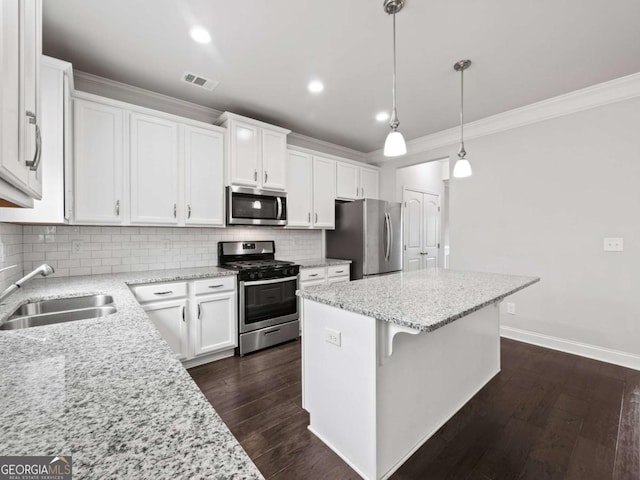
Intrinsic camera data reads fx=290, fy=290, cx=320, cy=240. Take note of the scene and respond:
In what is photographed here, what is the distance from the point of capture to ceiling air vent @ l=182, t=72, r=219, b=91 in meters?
2.63

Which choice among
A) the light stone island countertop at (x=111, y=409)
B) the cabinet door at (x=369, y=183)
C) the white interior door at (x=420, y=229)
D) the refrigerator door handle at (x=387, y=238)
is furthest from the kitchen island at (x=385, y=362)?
the white interior door at (x=420, y=229)

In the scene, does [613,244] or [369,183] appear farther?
[369,183]

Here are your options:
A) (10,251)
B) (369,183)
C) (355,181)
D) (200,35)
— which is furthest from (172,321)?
(369,183)

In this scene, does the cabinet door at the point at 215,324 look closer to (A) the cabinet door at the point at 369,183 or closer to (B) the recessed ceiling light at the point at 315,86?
(B) the recessed ceiling light at the point at 315,86

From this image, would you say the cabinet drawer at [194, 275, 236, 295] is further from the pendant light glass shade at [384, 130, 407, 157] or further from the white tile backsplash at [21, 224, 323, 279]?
the pendant light glass shade at [384, 130, 407, 157]

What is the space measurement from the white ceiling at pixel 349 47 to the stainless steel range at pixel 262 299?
5.79 feet

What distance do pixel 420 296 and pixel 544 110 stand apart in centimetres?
298

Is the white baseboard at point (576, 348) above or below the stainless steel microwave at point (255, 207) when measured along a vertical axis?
below

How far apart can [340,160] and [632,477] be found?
12.8ft

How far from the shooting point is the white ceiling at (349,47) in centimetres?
188

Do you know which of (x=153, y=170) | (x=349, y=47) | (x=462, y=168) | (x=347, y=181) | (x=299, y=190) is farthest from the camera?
(x=347, y=181)

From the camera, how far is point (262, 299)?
3.10 meters

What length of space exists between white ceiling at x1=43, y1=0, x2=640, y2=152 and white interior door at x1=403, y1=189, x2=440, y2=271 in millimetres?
1990

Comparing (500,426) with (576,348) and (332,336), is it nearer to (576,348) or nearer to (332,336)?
(332,336)
